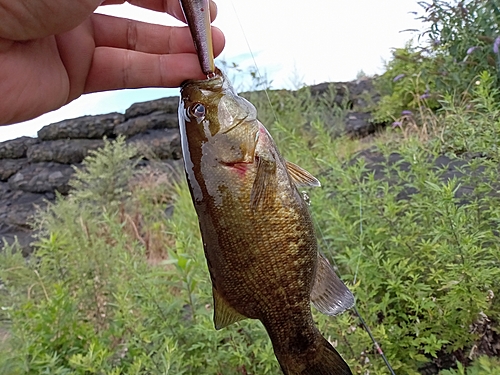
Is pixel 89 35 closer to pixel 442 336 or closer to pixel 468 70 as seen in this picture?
pixel 442 336

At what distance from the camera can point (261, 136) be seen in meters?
1.56

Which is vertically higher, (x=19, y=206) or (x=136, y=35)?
(x=136, y=35)

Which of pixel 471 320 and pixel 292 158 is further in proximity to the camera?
pixel 292 158

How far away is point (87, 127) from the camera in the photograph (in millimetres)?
→ 11383

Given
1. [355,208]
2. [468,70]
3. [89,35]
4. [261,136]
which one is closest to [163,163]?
[468,70]

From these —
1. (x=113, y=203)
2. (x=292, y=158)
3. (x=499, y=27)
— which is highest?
(x=499, y=27)

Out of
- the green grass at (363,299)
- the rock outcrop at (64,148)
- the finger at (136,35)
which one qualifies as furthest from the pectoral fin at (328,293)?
the rock outcrop at (64,148)

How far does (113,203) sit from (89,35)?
4818 mm

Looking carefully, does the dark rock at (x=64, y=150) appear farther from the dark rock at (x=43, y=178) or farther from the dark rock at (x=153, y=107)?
the dark rock at (x=153, y=107)

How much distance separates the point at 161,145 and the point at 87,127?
8.62ft

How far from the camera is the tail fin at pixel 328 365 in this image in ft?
4.75

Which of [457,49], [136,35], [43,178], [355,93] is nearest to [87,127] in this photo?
[43,178]

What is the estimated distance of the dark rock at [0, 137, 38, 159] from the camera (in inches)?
468

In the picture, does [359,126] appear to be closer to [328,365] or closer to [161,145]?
[161,145]
